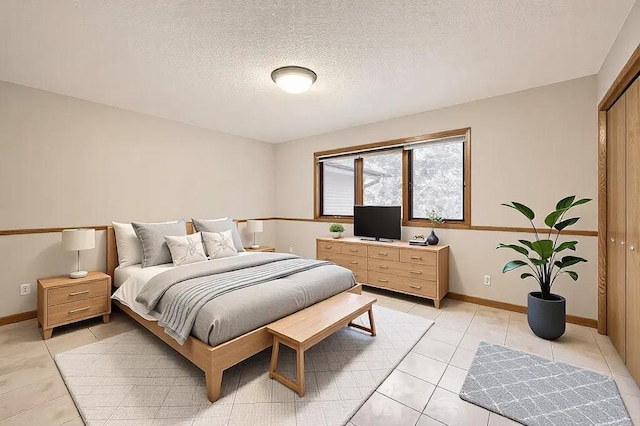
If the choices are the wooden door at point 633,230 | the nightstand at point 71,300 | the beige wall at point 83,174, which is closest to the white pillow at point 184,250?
the nightstand at point 71,300

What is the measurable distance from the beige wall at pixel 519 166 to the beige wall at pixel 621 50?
29 centimetres

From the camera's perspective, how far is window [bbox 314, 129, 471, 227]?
3.84 meters

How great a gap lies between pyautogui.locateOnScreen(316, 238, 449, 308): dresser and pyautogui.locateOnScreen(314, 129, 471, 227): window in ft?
1.81

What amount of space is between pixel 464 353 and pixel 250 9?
3033mm

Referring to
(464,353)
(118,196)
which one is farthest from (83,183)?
(464,353)

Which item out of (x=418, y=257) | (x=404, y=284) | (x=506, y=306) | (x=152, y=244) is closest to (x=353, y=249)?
(x=404, y=284)

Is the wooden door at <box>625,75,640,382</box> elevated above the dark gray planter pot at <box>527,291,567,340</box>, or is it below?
above

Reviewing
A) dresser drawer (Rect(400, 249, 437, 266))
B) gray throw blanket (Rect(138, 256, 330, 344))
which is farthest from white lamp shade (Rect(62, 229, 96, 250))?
dresser drawer (Rect(400, 249, 437, 266))

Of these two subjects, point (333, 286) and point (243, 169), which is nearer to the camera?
point (333, 286)

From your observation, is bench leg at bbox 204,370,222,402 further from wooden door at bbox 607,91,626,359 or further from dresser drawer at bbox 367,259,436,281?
wooden door at bbox 607,91,626,359

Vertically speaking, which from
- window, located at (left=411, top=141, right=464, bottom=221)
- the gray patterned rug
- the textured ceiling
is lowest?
the gray patterned rug

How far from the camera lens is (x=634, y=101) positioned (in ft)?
6.84

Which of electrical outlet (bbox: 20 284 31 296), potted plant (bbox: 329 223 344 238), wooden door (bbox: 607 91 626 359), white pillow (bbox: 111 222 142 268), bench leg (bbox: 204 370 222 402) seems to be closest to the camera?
bench leg (bbox: 204 370 222 402)

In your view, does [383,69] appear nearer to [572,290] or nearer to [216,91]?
[216,91]
